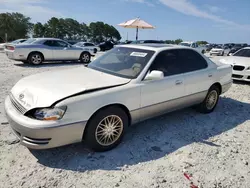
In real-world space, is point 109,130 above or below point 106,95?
below

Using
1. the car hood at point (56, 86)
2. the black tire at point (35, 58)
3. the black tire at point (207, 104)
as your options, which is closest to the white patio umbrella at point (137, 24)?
the black tire at point (35, 58)

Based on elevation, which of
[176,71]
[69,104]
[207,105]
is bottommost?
[207,105]

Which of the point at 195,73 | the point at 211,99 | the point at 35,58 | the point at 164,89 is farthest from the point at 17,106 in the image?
the point at 35,58

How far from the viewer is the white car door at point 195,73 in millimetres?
4184

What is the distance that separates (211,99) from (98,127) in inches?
117

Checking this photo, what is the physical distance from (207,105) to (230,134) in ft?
3.24

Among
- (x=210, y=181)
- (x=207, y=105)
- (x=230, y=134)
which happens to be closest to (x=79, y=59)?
(x=207, y=105)

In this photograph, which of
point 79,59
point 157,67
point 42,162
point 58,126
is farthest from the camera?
point 79,59

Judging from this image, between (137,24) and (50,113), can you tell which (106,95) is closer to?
(50,113)

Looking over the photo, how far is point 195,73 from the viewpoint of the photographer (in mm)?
4309

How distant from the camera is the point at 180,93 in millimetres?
4027

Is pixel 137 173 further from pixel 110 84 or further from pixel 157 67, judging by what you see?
pixel 157 67

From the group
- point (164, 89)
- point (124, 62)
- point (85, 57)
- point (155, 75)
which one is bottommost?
point (85, 57)

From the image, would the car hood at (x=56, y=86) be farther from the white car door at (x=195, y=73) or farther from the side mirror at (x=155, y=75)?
the white car door at (x=195, y=73)
